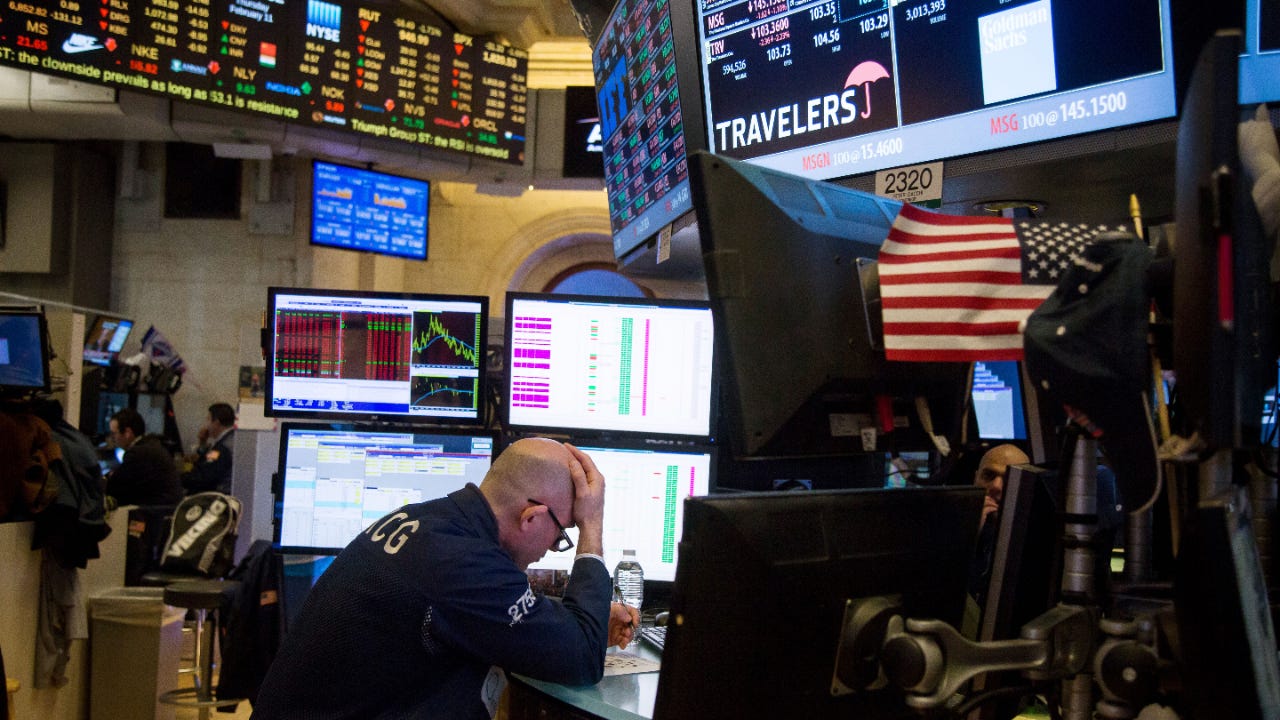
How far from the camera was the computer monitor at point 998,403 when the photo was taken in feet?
12.6

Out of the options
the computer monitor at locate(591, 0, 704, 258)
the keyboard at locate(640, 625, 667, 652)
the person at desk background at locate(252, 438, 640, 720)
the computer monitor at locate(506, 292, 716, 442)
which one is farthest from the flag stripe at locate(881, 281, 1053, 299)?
the computer monitor at locate(591, 0, 704, 258)

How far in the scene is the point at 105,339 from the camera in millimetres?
8078

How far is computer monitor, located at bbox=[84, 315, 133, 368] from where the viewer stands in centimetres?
796

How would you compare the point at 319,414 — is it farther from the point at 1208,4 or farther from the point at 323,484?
the point at 1208,4

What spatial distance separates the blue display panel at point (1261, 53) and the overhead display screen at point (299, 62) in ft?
18.0

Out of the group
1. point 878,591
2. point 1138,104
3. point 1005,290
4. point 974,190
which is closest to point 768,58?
point 974,190

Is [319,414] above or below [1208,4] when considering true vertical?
below

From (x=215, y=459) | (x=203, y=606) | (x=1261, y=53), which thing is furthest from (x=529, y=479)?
(x=215, y=459)

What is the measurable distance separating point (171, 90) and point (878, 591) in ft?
19.3

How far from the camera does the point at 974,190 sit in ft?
8.93

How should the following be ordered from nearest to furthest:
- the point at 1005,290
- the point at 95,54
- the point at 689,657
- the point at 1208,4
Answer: the point at 689,657 < the point at 1005,290 < the point at 1208,4 < the point at 95,54

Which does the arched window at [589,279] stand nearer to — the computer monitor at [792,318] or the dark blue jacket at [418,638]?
the dark blue jacket at [418,638]

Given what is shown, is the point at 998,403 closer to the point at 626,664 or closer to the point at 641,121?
the point at 641,121

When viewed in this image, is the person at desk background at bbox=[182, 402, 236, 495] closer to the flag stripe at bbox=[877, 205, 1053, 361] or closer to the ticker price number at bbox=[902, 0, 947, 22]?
the ticker price number at bbox=[902, 0, 947, 22]
